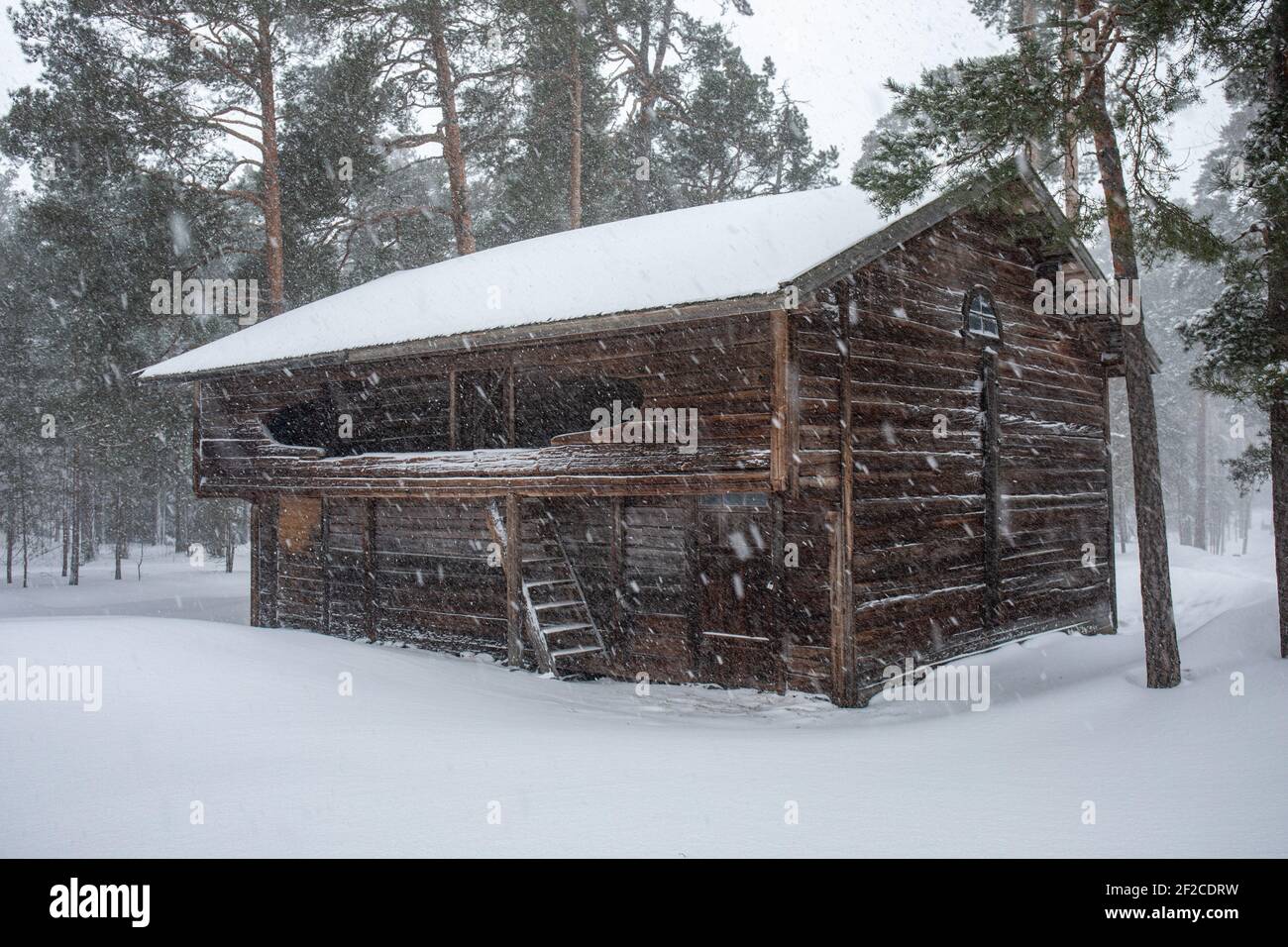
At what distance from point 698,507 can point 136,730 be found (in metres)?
6.39

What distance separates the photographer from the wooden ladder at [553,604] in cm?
1152

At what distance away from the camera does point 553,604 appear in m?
11.6

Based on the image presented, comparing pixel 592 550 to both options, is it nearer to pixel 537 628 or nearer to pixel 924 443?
pixel 537 628

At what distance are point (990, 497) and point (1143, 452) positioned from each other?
9.92 feet

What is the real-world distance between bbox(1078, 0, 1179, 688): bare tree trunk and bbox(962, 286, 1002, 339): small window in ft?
8.57

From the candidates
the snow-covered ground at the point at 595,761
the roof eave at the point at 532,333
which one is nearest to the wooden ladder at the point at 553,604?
the snow-covered ground at the point at 595,761

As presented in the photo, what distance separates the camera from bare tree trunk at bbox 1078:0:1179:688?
30.8ft

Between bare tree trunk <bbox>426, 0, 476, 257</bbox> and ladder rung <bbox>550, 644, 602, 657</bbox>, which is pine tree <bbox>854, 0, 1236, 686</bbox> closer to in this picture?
ladder rung <bbox>550, 644, 602, 657</bbox>

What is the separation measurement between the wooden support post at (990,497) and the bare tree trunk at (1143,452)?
2802 mm

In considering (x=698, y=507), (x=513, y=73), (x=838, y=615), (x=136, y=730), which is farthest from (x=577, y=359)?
(x=513, y=73)

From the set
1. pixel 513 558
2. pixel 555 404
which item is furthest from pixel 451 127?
pixel 513 558

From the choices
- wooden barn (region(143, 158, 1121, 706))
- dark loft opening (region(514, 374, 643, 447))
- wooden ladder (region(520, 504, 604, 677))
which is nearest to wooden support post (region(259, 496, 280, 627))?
wooden barn (region(143, 158, 1121, 706))

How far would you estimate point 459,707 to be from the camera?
30.2 ft

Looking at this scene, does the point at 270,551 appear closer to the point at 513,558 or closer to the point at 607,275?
the point at 513,558
